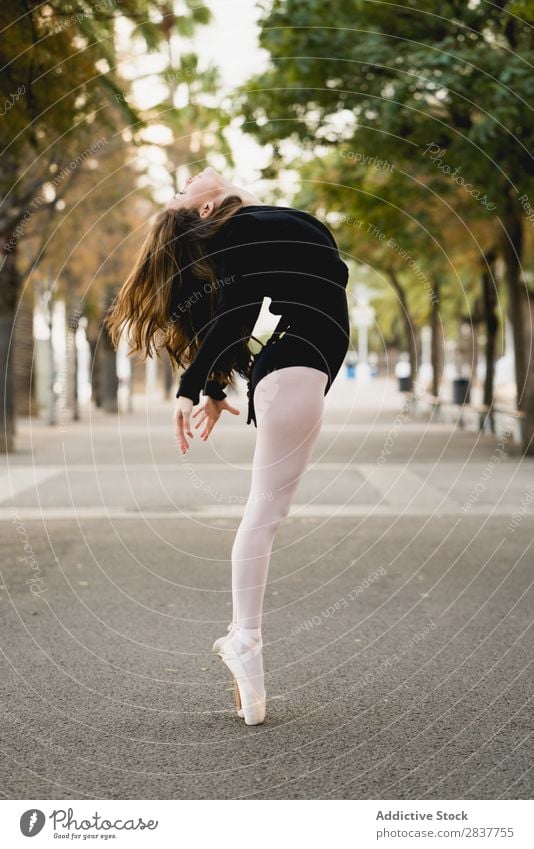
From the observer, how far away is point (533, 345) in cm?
1844

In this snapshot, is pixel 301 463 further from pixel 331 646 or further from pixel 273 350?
pixel 331 646

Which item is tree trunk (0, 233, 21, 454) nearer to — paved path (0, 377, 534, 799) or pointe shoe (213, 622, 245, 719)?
paved path (0, 377, 534, 799)

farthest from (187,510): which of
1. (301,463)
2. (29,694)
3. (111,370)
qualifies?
(111,370)

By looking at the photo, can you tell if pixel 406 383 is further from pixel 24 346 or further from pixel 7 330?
pixel 7 330

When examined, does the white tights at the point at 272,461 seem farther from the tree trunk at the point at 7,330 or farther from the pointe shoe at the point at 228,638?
the tree trunk at the point at 7,330

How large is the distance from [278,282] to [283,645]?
2222mm

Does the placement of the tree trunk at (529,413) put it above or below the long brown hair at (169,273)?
below

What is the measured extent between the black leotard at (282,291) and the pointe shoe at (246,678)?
89 centimetres

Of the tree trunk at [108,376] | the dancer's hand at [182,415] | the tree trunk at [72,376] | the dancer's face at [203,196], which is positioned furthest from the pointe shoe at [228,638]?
the tree trunk at [108,376]

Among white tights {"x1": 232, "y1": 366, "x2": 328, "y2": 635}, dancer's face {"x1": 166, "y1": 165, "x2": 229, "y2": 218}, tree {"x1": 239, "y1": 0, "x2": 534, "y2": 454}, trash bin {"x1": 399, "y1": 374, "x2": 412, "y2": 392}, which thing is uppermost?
tree {"x1": 239, "y1": 0, "x2": 534, "y2": 454}

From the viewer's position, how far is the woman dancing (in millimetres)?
4078

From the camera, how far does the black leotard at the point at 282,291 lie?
4.06 meters

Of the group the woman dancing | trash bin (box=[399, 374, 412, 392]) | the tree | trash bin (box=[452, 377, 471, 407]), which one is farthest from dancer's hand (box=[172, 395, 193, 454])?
trash bin (box=[399, 374, 412, 392])

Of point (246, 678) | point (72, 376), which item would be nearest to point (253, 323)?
point (246, 678)
